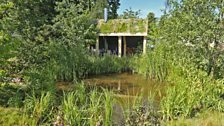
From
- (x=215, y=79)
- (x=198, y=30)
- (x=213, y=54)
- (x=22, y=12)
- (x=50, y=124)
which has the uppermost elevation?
(x=22, y=12)

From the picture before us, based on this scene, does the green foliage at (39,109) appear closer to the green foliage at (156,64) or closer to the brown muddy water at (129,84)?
the brown muddy water at (129,84)

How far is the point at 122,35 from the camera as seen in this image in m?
22.9

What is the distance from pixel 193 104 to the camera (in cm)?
708

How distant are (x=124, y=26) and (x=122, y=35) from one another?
86cm

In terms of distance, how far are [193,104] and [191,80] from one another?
Answer: 1420mm

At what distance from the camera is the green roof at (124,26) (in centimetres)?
2239

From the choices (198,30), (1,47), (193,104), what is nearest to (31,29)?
(1,47)

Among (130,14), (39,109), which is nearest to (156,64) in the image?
(39,109)

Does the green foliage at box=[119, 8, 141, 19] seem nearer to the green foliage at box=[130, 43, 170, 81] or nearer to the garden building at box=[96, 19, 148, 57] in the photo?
the garden building at box=[96, 19, 148, 57]

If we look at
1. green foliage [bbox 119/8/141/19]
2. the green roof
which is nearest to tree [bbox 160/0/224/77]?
the green roof

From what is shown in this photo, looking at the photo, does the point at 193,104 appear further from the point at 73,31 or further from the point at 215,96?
the point at 73,31

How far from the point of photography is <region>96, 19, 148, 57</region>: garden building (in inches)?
883

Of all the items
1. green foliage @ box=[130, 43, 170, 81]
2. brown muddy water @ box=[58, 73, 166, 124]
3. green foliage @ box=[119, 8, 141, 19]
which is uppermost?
green foliage @ box=[119, 8, 141, 19]

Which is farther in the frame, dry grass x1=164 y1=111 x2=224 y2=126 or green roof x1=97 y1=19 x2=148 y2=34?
green roof x1=97 y1=19 x2=148 y2=34
